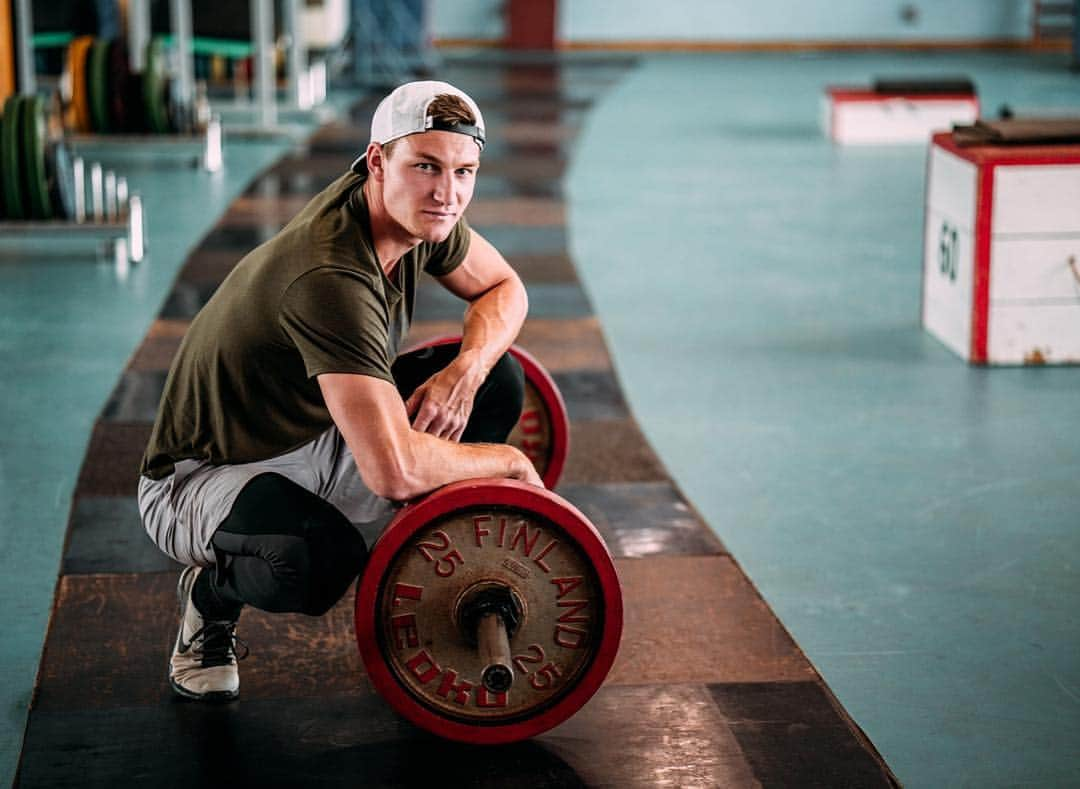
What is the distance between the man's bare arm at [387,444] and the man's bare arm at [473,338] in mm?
217

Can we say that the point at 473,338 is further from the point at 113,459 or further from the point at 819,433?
the point at 819,433

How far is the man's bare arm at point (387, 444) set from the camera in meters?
2.01

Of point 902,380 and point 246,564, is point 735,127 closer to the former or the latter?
point 902,380

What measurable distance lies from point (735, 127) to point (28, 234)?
17.7 ft

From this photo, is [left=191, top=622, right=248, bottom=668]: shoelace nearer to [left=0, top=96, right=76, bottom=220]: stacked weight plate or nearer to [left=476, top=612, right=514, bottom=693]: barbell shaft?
[left=476, top=612, right=514, bottom=693]: barbell shaft

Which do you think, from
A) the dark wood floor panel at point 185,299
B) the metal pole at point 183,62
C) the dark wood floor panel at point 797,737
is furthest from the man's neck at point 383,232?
the metal pole at point 183,62

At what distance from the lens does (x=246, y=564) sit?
7.14 ft

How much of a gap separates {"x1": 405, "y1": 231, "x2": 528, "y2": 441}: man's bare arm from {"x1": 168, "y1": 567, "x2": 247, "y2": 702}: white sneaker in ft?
1.43

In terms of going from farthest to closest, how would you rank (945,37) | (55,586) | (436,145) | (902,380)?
(945,37) < (902,380) < (55,586) < (436,145)

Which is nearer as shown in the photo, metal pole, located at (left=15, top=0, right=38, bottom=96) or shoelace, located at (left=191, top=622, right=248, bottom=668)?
shoelace, located at (left=191, top=622, right=248, bottom=668)

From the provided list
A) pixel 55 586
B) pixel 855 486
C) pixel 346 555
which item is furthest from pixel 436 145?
pixel 855 486

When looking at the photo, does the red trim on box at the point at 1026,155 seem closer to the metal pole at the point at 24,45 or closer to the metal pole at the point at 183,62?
the metal pole at the point at 24,45

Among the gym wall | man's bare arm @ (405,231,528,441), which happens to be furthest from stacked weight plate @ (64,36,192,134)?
the gym wall

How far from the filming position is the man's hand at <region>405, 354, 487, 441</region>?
7.62 ft
